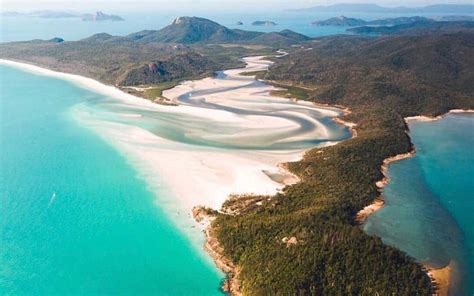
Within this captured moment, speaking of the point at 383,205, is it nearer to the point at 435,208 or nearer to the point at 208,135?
the point at 435,208

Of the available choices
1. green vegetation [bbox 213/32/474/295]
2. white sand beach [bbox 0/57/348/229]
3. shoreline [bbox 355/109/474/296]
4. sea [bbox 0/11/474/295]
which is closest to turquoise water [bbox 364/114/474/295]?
sea [bbox 0/11/474/295]

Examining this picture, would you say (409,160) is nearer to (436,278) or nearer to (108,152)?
(436,278)

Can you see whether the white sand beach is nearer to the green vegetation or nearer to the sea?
the sea

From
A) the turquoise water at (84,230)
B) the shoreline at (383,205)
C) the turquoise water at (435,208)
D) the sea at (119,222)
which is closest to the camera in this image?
the shoreline at (383,205)

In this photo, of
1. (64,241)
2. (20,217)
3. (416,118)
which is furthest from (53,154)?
(416,118)

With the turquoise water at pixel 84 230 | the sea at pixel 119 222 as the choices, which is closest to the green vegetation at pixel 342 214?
the sea at pixel 119 222

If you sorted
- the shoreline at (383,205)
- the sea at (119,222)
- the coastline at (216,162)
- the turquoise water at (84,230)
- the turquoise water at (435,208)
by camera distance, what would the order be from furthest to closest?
the coastline at (216,162), the turquoise water at (435,208), the sea at (119,222), the turquoise water at (84,230), the shoreline at (383,205)

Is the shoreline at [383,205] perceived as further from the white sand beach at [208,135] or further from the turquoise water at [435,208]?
the white sand beach at [208,135]
